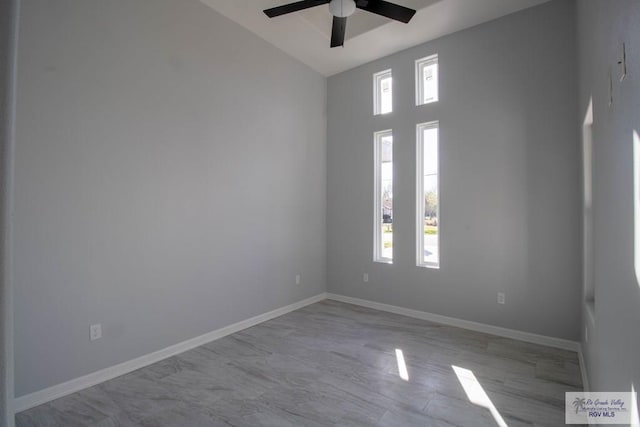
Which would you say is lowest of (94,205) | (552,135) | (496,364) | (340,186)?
(496,364)

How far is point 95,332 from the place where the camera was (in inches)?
99.7

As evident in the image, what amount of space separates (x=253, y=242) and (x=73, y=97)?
2193 mm

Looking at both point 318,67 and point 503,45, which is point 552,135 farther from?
point 318,67

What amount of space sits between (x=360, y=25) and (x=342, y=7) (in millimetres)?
1168

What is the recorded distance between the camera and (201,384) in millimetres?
2498

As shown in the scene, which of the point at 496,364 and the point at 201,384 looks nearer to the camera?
the point at 201,384

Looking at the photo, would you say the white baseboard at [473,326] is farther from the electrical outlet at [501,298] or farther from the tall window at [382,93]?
the tall window at [382,93]

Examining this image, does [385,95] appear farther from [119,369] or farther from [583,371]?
[119,369]

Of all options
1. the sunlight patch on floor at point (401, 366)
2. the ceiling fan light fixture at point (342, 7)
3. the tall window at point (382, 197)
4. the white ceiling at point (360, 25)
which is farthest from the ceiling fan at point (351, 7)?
the sunlight patch on floor at point (401, 366)

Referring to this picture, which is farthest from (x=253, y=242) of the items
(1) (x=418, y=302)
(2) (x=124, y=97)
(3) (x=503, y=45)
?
(3) (x=503, y=45)

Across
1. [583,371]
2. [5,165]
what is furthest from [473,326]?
[5,165]

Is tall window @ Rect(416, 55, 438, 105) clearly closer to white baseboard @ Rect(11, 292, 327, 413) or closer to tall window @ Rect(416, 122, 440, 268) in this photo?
tall window @ Rect(416, 122, 440, 268)

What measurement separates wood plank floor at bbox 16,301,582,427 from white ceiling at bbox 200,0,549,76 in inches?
138

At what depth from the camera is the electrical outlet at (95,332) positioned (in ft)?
8.24
